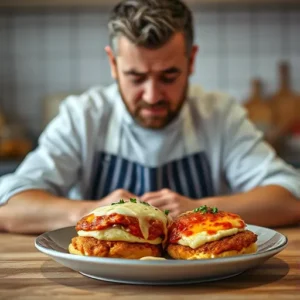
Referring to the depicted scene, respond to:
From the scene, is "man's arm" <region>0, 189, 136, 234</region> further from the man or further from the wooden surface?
the wooden surface

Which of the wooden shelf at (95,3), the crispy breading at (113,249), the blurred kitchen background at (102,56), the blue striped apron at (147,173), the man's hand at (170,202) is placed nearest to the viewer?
the crispy breading at (113,249)

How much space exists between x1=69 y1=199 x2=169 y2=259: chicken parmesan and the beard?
705 millimetres

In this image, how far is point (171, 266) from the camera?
0.77 m

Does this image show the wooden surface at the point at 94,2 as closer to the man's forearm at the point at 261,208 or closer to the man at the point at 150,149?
the man at the point at 150,149

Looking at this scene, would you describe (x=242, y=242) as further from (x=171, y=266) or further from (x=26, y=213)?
(x=26, y=213)

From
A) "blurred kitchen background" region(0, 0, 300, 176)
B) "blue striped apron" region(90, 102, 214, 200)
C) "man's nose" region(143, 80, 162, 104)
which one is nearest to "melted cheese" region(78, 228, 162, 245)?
"man's nose" region(143, 80, 162, 104)

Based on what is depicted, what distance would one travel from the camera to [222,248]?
33.5 inches

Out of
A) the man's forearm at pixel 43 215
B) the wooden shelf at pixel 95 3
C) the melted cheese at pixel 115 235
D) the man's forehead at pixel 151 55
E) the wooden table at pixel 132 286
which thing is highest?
the wooden shelf at pixel 95 3

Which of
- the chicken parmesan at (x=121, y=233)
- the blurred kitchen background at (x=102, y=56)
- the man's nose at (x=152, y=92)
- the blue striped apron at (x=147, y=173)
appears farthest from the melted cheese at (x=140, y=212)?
the blurred kitchen background at (x=102, y=56)

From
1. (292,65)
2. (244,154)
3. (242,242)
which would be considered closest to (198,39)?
(292,65)

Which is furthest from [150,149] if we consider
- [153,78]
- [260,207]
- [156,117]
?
[260,207]

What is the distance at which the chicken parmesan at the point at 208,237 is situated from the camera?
86 cm

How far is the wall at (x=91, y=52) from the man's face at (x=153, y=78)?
53.6 inches

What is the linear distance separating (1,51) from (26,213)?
6.14 ft
